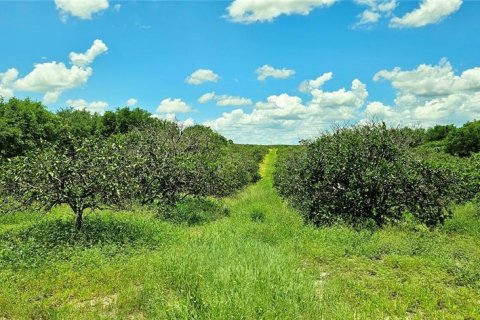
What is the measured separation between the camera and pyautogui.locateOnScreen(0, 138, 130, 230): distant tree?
11.8 metres

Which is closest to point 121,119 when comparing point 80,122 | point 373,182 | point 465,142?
point 80,122

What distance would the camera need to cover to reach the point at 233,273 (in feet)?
25.9

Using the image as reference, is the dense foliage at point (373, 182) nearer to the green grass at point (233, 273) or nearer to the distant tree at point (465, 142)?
the green grass at point (233, 273)

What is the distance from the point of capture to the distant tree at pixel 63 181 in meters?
11.8

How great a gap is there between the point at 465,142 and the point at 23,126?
51.4 metres

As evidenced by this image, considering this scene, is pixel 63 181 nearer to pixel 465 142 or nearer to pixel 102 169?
pixel 102 169

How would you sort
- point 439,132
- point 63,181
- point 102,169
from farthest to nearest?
1. point 439,132
2. point 102,169
3. point 63,181

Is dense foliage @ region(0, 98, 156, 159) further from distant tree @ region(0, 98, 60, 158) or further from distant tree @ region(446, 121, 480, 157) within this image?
distant tree @ region(446, 121, 480, 157)

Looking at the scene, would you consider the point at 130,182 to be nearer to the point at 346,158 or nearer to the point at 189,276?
the point at 189,276

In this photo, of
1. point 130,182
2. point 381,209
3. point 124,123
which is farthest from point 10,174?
point 124,123

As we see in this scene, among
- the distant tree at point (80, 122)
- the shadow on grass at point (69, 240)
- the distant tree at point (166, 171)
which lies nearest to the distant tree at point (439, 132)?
the distant tree at point (80, 122)

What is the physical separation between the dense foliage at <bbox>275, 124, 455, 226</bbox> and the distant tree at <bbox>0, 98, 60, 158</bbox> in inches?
726

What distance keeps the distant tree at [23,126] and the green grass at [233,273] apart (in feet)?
53.4

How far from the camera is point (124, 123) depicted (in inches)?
2317
